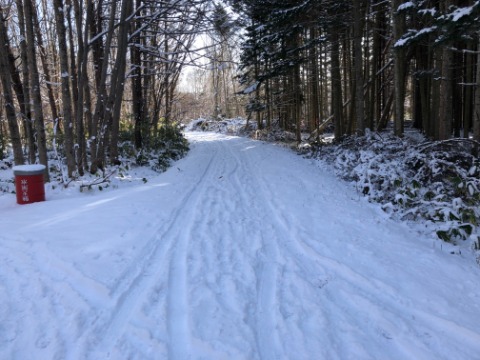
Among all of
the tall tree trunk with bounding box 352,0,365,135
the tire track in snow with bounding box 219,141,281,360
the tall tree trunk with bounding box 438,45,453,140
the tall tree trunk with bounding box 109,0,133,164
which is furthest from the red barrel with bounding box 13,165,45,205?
the tall tree trunk with bounding box 352,0,365,135

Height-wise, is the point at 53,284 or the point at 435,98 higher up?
the point at 435,98

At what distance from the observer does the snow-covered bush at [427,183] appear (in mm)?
4969

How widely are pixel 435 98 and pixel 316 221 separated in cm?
815

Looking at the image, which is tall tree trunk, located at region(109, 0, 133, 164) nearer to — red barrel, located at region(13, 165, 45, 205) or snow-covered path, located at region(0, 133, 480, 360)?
red barrel, located at region(13, 165, 45, 205)

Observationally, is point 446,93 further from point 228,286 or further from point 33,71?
point 33,71

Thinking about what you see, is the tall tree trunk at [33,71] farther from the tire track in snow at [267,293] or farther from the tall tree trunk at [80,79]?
the tire track in snow at [267,293]

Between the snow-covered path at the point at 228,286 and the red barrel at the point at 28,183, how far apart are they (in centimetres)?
58

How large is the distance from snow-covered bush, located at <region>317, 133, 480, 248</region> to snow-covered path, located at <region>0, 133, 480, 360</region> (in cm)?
45

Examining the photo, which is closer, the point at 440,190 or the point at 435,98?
the point at 440,190

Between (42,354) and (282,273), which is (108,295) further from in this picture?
(282,273)

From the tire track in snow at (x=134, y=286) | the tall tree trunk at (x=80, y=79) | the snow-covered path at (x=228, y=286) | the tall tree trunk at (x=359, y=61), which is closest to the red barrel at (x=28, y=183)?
the snow-covered path at (x=228, y=286)

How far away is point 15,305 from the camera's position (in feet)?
10.3

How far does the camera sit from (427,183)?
6.76m

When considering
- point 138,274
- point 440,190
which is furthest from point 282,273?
point 440,190
